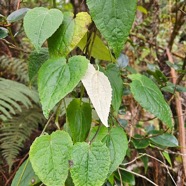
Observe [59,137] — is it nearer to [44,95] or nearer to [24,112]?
[44,95]

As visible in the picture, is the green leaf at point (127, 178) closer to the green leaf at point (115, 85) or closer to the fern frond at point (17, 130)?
the green leaf at point (115, 85)

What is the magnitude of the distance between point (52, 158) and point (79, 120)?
133 millimetres

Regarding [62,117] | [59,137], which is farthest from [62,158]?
[62,117]

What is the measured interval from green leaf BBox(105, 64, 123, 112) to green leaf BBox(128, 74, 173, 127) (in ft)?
0.11

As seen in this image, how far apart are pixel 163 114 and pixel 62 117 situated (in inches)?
36.0

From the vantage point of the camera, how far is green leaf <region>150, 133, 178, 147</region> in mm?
829

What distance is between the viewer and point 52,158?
0.49 metres

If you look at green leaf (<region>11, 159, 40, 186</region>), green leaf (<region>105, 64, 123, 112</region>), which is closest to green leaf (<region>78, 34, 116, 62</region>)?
green leaf (<region>105, 64, 123, 112</region>)

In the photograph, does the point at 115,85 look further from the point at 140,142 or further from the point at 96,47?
the point at 140,142

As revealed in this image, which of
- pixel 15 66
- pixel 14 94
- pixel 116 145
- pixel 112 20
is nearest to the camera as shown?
pixel 112 20

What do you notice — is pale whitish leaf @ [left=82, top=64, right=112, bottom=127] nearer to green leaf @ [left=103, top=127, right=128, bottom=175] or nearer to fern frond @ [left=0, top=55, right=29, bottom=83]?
green leaf @ [left=103, top=127, right=128, bottom=175]

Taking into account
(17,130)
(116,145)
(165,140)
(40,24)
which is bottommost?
(17,130)

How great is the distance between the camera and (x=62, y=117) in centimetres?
145

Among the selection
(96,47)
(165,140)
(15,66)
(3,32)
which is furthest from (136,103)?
(15,66)
